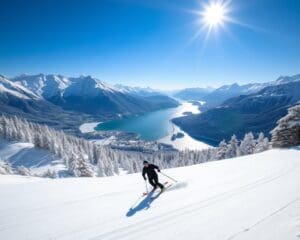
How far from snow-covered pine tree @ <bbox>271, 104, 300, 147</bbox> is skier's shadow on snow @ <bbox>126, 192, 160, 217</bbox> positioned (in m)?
23.9

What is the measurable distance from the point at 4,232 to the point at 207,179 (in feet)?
35.3

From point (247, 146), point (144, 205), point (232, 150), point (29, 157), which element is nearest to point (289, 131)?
point (232, 150)

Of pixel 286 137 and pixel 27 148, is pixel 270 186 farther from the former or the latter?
pixel 27 148

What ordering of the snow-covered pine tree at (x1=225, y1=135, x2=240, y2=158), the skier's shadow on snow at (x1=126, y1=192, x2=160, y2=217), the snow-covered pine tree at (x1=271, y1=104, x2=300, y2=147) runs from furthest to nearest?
the snow-covered pine tree at (x1=225, y1=135, x2=240, y2=158) < the snow-covered pine tree at (x1=271, y1=104, x2=300, y2=147) < the skier's shadow on snow at (x1=126, y1=192, x2=160, y2=217)

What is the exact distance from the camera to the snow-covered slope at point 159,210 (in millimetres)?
6410

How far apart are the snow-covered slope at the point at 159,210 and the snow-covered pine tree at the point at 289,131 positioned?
16321 mm

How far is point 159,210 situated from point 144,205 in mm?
1044

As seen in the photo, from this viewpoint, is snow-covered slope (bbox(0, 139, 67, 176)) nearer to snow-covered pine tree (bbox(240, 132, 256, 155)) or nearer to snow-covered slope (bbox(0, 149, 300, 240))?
snow-covered pine tree (bbox(240, 132, 256, 155))

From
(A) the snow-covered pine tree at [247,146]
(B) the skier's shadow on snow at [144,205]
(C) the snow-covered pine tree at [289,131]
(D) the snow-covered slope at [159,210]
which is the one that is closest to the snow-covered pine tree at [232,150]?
(A) the snow-covered pine tree at [247,146]

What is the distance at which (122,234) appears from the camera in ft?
21.5

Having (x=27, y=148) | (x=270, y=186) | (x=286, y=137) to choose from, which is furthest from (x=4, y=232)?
(x=27, y=148)

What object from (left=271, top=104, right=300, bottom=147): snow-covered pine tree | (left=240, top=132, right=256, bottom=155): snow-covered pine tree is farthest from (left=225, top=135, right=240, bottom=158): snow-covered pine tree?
(left=271, top=104, right=300, bottom=147): snow-covered pine tree

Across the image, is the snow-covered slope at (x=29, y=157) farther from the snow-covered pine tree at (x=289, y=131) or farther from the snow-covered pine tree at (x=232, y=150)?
the snow-covered pine tree at (x=289, y=131)

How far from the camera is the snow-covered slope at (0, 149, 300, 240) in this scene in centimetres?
641
